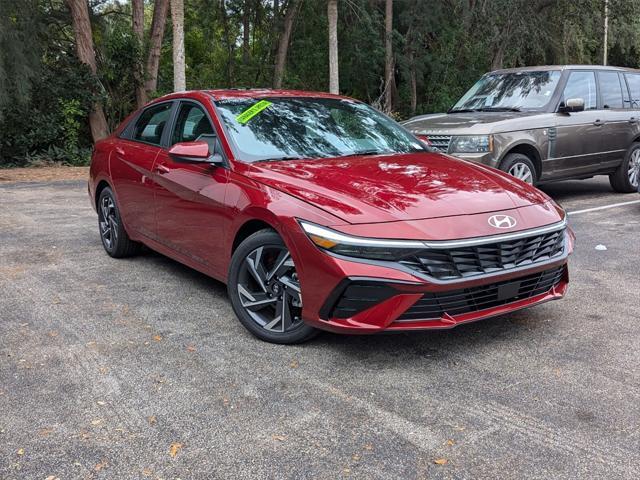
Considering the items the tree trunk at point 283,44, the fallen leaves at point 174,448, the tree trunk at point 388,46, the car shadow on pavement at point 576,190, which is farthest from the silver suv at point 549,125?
the tree trunk at point 283,44

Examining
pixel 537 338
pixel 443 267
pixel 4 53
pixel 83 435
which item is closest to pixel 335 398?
pixel 443 267

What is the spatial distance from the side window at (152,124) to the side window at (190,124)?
0.82 feet

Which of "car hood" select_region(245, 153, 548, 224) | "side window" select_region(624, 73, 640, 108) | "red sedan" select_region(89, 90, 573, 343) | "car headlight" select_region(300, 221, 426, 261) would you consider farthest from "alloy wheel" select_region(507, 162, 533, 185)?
"car headlight" select_region(300, 221, 426, 261)

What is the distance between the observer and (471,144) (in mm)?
7945

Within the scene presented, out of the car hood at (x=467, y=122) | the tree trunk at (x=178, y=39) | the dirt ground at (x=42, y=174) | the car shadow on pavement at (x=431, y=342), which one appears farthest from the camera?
the tree trunk at (x=178, y=39)

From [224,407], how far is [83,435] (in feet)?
2.17

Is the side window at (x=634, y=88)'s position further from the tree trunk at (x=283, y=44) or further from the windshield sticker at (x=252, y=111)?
the tree trunk at (x=283, y=44)

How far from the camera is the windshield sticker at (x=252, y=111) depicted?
4.82 metres

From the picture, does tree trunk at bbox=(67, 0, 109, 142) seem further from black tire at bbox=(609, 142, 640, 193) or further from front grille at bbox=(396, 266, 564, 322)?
front grille at bbox=(396, 266, 564, 322)

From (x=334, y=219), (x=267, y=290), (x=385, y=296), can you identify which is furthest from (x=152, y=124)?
(x=385, y=296)

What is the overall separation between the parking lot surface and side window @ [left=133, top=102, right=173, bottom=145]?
1.37 metres

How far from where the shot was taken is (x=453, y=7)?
2552cm

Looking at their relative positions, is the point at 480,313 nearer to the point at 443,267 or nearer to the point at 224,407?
the point at 443,267

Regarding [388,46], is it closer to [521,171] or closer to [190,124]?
[521,171]
